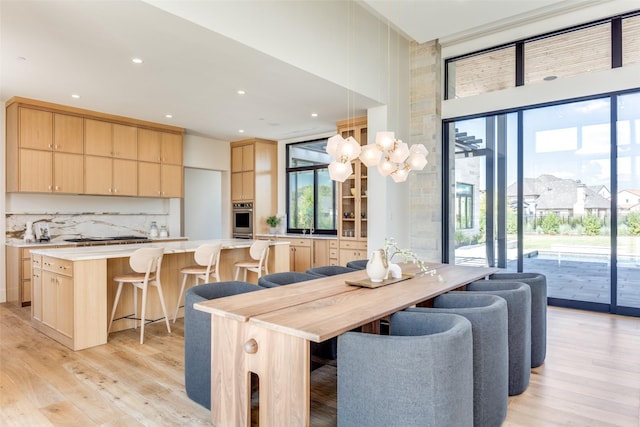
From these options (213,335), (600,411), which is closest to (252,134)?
(213,335)

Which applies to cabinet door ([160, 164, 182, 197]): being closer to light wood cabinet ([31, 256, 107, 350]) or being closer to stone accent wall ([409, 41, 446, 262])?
light wood cabinet ([31, 256, 107, 350])

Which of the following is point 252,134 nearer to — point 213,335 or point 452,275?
point 452,275

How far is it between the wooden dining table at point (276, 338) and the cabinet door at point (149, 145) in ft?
16.3

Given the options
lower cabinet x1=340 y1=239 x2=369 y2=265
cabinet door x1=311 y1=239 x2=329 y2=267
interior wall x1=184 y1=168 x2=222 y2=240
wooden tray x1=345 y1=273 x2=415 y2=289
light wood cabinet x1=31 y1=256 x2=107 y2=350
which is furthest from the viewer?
interior wall x1=184 y1=168 x2=222 y2=240

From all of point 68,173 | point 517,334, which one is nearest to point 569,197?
point 517,334

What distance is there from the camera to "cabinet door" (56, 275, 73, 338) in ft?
11.3

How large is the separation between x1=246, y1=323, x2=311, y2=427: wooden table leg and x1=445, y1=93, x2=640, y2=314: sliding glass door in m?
4.66

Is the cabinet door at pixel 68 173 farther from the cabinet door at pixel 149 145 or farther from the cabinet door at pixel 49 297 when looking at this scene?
the cabinet door at pixel 49 297

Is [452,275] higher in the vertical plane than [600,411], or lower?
Result: higher

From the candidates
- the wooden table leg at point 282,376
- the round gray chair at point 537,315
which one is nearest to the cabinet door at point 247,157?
the round gray chair at point 537,315

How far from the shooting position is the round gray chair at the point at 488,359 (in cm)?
208

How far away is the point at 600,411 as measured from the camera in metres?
2.39

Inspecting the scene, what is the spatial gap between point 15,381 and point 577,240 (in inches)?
239

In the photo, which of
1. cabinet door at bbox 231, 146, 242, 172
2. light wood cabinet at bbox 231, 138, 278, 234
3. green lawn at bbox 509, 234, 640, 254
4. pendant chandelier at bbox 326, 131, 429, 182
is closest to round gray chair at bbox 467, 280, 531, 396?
pendant chandelier at bbox 326, 131, 429, 182
